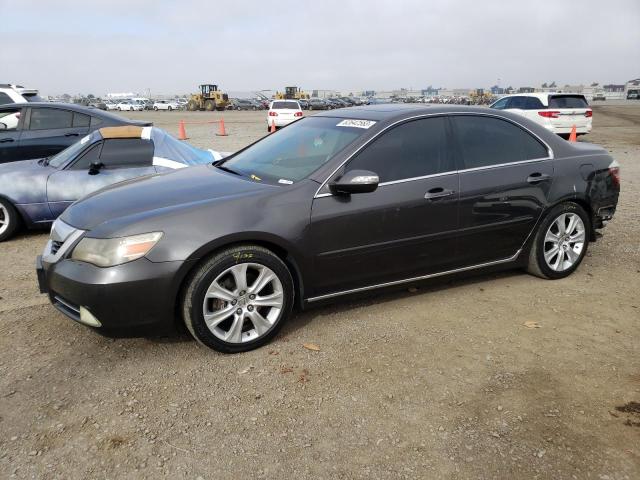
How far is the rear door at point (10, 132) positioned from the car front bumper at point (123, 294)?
5769 mm

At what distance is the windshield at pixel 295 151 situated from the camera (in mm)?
3848

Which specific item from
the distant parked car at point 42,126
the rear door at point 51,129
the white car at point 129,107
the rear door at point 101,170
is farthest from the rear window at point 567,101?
the white car at point 129,107

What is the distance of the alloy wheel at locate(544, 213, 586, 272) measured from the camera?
4.62 metres

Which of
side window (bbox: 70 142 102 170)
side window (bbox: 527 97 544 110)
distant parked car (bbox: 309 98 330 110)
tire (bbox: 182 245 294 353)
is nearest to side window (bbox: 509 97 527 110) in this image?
side window (bbox: 527 97 544 110)

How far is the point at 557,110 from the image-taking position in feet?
51.2

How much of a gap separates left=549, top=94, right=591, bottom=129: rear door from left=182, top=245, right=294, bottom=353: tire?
48.0ft

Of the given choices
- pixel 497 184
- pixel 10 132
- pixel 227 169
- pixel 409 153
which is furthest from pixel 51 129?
pixel 497 184

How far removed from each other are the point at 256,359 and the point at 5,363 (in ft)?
5.28

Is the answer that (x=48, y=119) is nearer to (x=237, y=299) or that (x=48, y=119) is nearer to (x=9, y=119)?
(x=9, y=119)

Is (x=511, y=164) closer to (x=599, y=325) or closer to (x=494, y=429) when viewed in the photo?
(x=599, y=325)

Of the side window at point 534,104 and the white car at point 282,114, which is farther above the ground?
the side window at point 534,104

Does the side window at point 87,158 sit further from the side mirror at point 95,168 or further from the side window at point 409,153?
the side window at point 409,153

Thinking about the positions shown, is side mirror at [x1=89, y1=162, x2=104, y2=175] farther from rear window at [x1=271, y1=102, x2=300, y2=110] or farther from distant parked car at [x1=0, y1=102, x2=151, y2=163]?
rear window at [x1=271, y1=102, x2=300, y2=110]

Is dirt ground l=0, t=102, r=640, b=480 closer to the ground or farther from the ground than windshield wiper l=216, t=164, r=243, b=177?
closer to the ground
